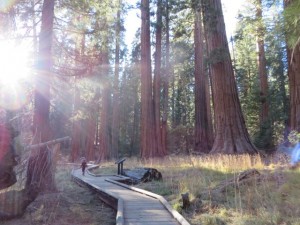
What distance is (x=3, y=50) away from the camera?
32.6 feet

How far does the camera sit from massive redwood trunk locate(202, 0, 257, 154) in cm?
1298

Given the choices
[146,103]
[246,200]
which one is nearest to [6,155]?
[246,200]

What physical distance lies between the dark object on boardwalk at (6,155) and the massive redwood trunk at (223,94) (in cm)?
884

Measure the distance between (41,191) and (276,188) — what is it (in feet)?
18.7

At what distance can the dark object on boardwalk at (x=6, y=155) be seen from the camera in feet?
18.4

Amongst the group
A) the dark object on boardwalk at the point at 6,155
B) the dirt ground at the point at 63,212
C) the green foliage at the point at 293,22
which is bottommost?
the dirt ground at the point at 63,212

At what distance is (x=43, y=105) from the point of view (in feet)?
31.3

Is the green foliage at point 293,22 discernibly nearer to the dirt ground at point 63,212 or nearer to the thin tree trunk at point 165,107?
the dirt ground at point 63,212

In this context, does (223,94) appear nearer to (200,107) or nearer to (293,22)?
(200,107)

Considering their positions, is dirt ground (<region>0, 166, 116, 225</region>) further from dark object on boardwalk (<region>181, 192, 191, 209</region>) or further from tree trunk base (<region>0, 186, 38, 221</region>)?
dark object on boardwalk (<region>181, 192, 191, 209</region>)

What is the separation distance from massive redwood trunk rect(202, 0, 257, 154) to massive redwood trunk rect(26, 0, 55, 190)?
18.6 feet

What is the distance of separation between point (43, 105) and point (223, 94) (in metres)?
7.16

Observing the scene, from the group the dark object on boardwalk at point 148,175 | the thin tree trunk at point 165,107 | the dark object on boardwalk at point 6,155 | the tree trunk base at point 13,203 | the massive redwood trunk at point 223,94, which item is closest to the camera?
the dark object on boardwalk at point 6,155

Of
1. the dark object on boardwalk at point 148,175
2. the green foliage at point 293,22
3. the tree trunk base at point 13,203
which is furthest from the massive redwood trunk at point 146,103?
the green foliage at point 293,22
